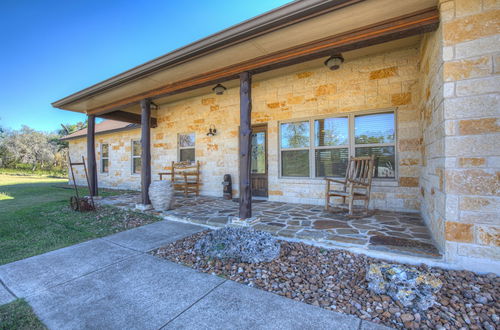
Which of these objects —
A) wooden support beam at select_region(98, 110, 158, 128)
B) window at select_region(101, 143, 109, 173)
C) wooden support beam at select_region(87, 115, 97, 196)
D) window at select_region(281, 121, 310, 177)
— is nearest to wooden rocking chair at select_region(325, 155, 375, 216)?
window at select_region(281, 121, 310, 177)

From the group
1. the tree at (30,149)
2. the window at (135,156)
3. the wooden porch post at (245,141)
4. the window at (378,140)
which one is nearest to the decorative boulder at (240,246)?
the wooden porch post at (245,141)

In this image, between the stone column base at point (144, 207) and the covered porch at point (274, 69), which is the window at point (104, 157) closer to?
the covered porch at point (274, 69)

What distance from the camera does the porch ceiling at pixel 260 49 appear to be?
6.85 ft

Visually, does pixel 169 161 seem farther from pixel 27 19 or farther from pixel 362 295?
pixel 27 19

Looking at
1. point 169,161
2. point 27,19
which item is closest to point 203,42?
point 169,161

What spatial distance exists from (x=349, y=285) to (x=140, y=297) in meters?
1.60

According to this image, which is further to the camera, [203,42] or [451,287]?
[203,42]

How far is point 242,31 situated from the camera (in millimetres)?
2469

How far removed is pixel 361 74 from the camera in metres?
3.92

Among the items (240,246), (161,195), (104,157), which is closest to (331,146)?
(240,246)

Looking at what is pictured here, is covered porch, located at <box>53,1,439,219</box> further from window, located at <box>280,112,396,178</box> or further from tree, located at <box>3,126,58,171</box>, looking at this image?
tree, located at <box>3,126,58,171</box>

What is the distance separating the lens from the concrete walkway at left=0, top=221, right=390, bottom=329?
4.37ft

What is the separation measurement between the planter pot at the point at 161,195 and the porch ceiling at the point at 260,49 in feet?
5.81

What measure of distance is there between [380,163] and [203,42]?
3.52m
